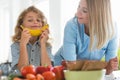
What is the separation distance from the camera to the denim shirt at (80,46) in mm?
1635

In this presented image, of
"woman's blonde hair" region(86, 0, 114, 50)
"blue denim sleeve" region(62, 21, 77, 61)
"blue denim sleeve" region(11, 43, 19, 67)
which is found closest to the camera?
"woman's blonde hair" region(86, 0, 114, 50)

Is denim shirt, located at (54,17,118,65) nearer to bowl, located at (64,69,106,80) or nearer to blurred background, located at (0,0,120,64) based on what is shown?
bowl, located at (64,69,106,80)

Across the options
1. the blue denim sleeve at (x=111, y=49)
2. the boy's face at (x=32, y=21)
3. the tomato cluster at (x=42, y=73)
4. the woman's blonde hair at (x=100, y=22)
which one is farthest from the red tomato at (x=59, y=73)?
the boy's face at (x=32, y=21)

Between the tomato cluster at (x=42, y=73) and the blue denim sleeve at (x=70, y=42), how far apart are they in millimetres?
514

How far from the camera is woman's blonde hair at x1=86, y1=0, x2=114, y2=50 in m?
1.46

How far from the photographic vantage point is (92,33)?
1.45 metres

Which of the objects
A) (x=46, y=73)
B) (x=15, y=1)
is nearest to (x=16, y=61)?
(x=46, y=73)

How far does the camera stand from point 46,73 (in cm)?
104

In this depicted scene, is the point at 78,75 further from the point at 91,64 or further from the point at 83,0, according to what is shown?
the point at 83,0

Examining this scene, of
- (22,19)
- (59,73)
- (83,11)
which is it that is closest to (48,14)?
(22,19)

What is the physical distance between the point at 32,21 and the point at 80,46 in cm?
45

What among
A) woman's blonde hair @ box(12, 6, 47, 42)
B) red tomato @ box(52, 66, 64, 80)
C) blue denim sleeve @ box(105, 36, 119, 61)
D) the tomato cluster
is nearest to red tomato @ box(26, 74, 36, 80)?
the tomato cluster

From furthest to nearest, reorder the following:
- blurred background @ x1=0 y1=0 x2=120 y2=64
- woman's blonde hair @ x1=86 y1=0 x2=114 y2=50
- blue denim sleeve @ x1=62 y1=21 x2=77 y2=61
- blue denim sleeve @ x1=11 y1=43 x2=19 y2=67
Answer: blurred background @ x1=0 y1=0 x2=120 y2=64, blue denim sleeve @ x1=11 y1=43 x2=19 y2=67, blue denim sleeve @ x1=62 y1=21 x2=77 y2=61, woman's blonde hair @ x1=86 y1=0 x2=114 y2=50

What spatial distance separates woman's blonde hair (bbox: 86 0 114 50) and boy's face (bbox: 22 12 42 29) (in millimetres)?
544
